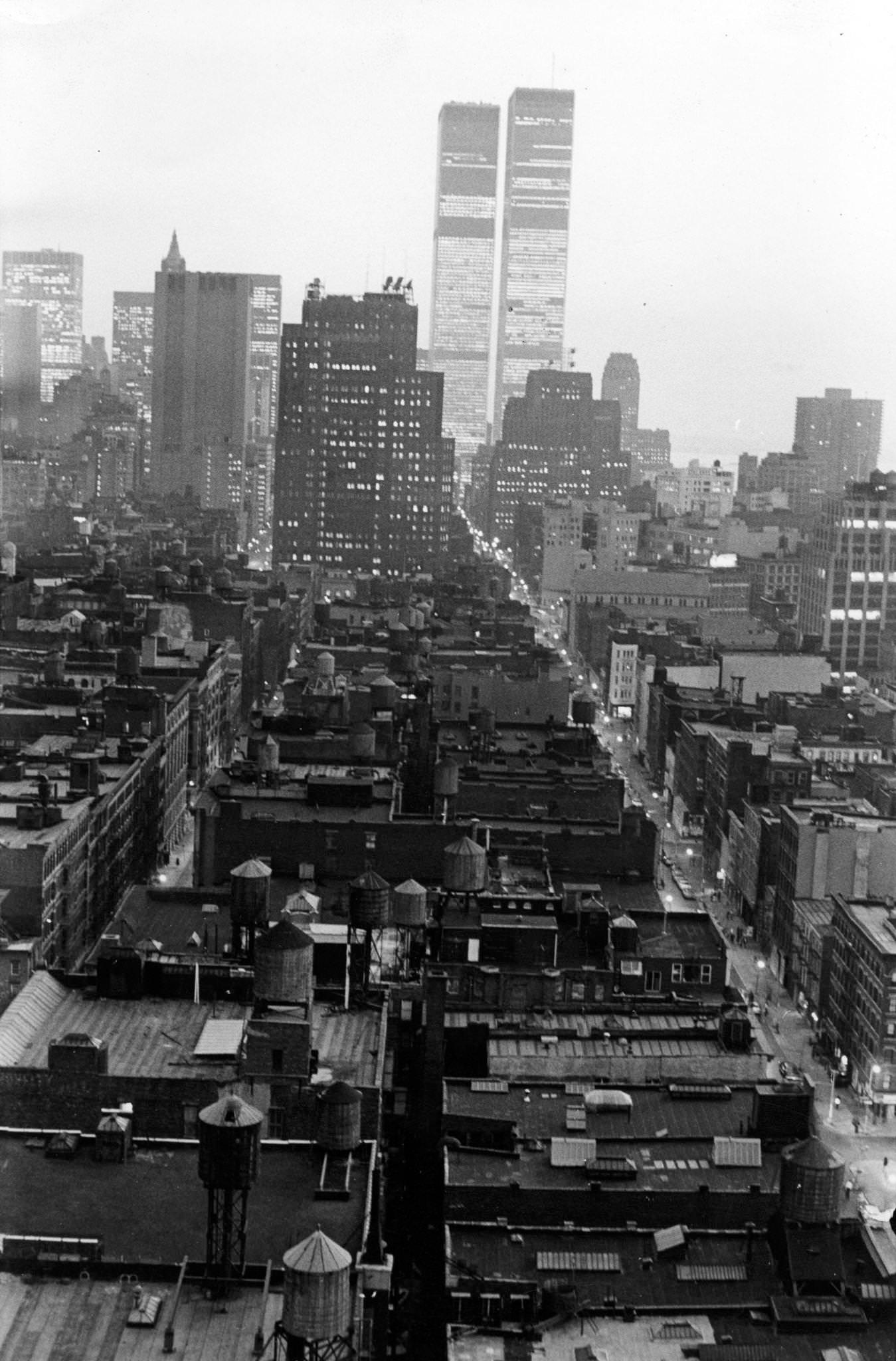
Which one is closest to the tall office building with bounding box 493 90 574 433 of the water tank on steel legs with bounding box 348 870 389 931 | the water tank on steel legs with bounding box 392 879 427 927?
the water tank on steel legs with bounding box 392 879 427 927

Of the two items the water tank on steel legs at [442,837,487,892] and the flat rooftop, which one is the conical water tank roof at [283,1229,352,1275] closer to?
the flat rooftop

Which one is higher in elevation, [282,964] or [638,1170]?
[282,964]

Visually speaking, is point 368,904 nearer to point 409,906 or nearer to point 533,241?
point 409,906

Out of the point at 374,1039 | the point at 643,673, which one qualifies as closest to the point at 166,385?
the point at 643,673

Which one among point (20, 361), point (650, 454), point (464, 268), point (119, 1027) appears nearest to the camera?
point (119, 1027)

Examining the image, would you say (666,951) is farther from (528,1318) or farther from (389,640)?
(389,640)

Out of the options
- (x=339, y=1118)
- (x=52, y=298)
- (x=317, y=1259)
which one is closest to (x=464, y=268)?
(x=52, y=298)
